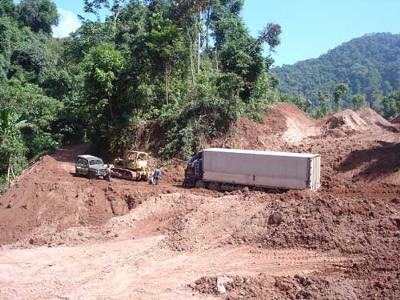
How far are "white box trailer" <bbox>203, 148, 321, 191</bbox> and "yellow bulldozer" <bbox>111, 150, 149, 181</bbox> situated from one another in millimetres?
5037

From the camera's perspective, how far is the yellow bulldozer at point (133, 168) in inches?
1283

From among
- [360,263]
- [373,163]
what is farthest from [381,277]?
[373,163]

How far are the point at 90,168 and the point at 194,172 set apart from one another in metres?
6.91

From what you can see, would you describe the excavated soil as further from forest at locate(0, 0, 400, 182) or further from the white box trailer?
forest at locate(0, 0, 400, 182)

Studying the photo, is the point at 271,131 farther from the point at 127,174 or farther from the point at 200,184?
the point at 127,174

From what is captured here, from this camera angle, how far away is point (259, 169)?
Result: 27750mm

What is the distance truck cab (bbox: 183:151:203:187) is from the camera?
30.1m

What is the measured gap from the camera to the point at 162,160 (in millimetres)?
36906

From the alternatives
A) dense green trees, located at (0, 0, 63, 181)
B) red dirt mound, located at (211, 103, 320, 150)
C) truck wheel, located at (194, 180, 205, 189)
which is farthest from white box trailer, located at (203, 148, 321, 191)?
dense green trees, located at (0, 0, 63, 181)

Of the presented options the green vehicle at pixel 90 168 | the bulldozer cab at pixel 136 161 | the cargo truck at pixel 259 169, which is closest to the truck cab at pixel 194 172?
the cargo truck at pixel 259 169

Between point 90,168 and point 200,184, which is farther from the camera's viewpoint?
point 90,168

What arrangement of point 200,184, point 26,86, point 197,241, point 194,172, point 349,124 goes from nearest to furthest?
point 197,241
point 200,184
point 194,172
point 349,124
point 26,86

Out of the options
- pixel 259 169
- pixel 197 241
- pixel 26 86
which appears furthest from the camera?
pixel 26 86

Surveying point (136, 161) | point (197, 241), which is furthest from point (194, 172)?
point (197, 241)
